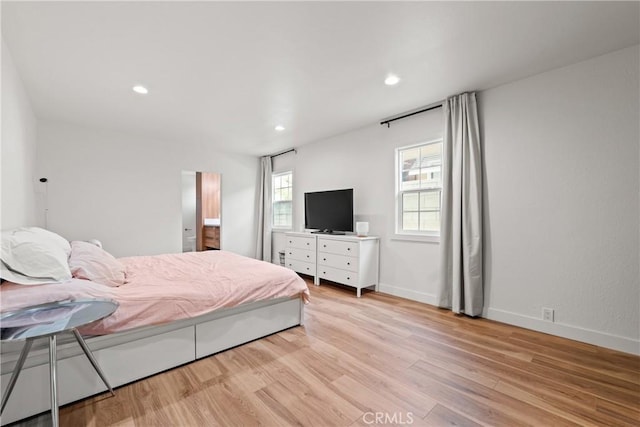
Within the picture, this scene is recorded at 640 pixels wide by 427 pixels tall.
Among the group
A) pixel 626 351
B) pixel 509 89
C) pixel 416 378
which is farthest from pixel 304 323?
pixel 509 89

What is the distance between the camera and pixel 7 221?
2.27 metres

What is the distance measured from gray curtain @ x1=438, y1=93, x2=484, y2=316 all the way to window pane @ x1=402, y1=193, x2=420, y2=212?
52cm

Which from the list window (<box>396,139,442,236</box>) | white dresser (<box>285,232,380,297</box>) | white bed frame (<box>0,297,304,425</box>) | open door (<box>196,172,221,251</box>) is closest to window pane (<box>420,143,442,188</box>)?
window (<box>396,139,442,236</box>)

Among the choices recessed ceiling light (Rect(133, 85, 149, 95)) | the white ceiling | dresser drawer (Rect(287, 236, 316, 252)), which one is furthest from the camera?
dresser drawer (Rect(287, 236, 316, 252))

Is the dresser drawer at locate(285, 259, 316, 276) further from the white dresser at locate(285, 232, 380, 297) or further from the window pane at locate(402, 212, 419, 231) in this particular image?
the window pane at locate(402, 212, 419, 231)

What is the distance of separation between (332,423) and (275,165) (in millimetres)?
5194

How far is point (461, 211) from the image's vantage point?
3041 millimetres

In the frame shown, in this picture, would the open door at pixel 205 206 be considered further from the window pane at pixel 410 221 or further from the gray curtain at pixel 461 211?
the gray curtain at pixel 461 211

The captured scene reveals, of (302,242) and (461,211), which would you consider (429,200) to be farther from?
(302,242)

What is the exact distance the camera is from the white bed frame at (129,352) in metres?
1.48

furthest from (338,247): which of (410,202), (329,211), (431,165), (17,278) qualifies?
(17,278)

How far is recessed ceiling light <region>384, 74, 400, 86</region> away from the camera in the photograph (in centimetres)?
267

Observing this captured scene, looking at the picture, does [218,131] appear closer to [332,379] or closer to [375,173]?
[375,173]

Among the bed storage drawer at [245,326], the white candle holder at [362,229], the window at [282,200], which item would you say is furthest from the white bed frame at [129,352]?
the window at [282,200]
